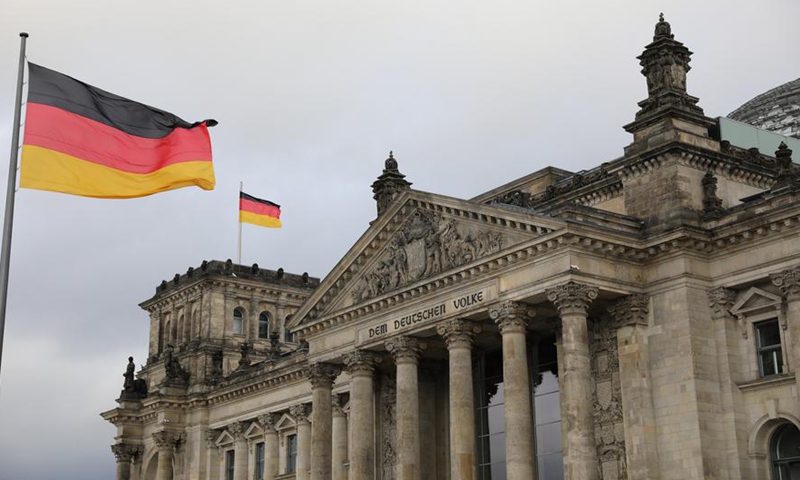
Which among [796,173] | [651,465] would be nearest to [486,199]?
[796,173]

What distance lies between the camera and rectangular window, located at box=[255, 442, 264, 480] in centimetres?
6388

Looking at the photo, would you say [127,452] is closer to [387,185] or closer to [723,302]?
[387,185]

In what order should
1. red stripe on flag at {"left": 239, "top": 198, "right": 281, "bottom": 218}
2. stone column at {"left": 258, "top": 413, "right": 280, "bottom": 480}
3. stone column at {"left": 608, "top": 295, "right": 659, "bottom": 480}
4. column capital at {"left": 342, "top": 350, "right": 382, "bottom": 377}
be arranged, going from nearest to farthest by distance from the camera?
stone column at {"left": 608, "top": 295, "right": 659, "bottom": 480}, column capital at {"left": 342, "top": 350, "right": 382, "bottom": 377}, stone column at {"left": 258, "top": 413, "right": 280, "bottom": 480}, red stripe on flag at {"left": 239, "top": 198, "right": 281, "bottom": 218}

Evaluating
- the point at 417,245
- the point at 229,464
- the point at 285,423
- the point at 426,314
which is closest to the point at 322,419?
the point at 426,314

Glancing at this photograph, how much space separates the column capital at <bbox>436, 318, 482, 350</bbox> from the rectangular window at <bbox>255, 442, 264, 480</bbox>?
929 inches

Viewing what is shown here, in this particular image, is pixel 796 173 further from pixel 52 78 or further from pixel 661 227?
pixel 52 78

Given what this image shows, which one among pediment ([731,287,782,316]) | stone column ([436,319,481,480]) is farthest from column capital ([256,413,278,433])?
pediment ([731,287,782,316])

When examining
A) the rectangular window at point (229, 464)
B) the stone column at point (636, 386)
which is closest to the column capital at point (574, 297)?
the stone column at point (636, 386)

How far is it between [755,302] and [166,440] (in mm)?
39606

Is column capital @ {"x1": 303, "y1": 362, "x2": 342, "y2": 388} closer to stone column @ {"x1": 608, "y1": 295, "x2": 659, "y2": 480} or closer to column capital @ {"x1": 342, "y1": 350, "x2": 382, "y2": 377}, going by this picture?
column capital @ {"x1": 342, "y1": 350, "x2": 382, "y2": 377}

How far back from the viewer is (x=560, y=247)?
129ft

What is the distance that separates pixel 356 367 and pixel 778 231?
17997mm

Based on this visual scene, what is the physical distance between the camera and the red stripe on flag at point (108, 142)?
2584 cm

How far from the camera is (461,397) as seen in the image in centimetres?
4250
